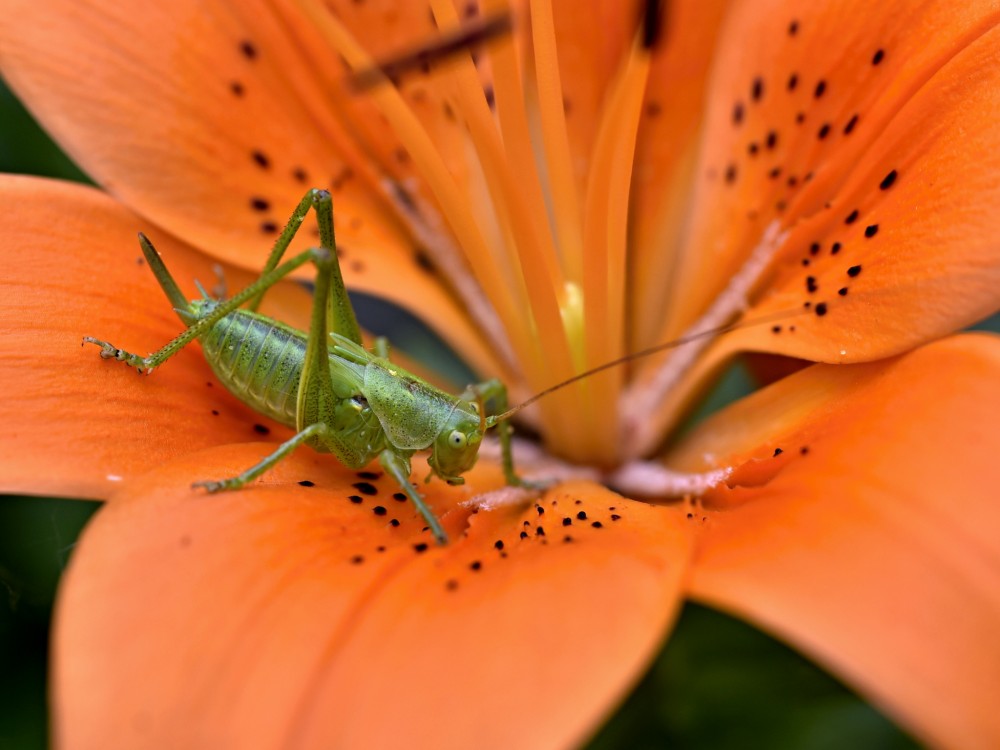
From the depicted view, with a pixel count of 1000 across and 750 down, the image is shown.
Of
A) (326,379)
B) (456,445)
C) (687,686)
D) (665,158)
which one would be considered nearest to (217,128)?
(326,379)

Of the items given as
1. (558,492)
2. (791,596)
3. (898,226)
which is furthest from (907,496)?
(558,492)

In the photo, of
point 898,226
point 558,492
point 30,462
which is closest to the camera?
point 30,462

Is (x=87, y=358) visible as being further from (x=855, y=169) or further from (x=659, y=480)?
(x=855, y=169)

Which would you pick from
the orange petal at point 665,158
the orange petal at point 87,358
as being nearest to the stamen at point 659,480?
the orange petal at point 665,158

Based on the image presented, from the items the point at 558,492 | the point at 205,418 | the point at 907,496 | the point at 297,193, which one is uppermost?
the point at 297,193

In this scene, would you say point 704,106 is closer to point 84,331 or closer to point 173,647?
point 84,331

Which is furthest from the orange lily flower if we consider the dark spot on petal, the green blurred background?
the green blurred background
